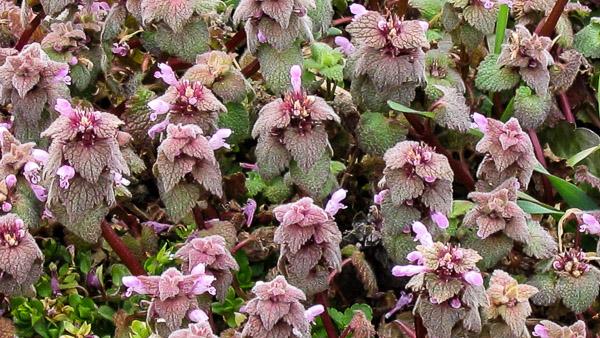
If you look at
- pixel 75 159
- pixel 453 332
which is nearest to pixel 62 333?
pixel 75 159

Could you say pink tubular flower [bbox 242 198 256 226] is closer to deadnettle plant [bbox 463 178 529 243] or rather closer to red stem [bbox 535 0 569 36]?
deadnettle plant [bbox 463 178 529 243]

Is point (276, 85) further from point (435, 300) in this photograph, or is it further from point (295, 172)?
point (435, 300)

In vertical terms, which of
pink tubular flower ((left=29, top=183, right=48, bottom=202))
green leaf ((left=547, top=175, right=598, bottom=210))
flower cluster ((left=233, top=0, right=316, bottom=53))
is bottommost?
green leaf ((left=547, top=175, right=598, bottom=210))

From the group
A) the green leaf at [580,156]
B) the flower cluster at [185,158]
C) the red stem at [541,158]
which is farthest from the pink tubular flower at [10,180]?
the green leaf at [580,156]

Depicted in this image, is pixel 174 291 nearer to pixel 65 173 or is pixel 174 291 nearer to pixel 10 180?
pixel 65 173

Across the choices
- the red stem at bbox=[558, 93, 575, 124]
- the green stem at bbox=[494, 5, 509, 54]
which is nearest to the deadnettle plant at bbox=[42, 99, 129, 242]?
the green stem at bbox=[494, 5, 509, 54]
